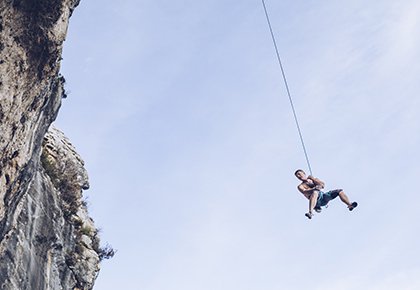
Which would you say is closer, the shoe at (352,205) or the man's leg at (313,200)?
the shoe at (352,205)

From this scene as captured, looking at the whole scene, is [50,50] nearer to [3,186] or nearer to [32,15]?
[32,15]

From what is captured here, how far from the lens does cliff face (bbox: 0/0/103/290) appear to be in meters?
14.7

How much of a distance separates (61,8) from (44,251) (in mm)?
8551

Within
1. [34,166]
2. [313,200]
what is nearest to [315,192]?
[313,200]

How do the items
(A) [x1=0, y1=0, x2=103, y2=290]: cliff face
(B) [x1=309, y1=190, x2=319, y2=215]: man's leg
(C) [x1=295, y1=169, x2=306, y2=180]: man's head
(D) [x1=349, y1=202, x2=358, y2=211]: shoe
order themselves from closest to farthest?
(A) [x1=0, y1=0, x2=103, y2=290]: cliff face → (D) [x1=349, y1=202, x2=358, y2=211]: shoe → (B) [x1=309, y1=190, x2=319, y2=215]: man's leg → (C) [x1=295, y1=169, x2=306, y2=180]: man's head

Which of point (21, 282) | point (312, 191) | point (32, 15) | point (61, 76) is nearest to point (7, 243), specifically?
point (21, 282)

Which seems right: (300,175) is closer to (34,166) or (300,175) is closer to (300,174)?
(300,174)

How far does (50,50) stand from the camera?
619 inches

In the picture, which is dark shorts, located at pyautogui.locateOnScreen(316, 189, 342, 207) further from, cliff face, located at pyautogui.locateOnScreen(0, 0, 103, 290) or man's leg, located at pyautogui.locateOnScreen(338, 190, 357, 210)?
cliff face, located at pyautogui.locateOnScreen(0, 0, 103, 290)

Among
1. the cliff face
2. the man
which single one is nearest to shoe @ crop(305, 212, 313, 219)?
the man

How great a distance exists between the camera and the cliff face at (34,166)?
48.2 ft

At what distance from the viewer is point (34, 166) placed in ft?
57.7

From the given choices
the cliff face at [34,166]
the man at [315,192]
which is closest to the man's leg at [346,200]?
the man at [315,192]

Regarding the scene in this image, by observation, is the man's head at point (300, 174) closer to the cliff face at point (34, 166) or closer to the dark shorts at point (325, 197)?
the dark shorts at point (325, 197)
